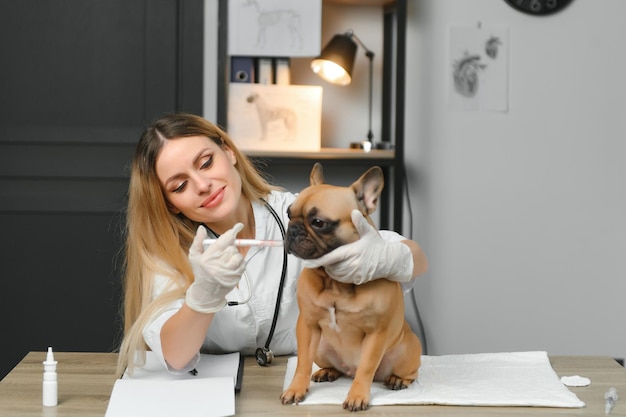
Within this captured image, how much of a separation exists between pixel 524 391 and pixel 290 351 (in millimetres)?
527

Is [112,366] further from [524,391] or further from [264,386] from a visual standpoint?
[524,391]

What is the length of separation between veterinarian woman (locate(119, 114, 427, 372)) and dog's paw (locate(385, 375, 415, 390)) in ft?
0.66

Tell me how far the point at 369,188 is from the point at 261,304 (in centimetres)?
60

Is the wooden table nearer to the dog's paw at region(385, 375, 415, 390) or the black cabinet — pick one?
the dog's paw at region(385, 375, 415, 390)

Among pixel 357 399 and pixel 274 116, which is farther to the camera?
pixel 274 116

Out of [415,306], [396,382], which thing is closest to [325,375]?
[396,382]

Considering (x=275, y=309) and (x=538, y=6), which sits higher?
(x=538, y=6)

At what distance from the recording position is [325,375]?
155 centimetres

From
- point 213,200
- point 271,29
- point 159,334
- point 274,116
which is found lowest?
point 159,334

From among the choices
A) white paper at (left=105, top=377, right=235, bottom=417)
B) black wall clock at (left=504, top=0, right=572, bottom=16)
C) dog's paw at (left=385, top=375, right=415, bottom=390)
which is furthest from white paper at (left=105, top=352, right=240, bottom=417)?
black wall clock at (left=504, top=0, right=572, bottom=16)

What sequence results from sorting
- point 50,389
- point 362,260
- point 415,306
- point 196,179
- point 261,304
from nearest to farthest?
point 362,260, point 50,389, point 196,179, point 261,304, point 415,306

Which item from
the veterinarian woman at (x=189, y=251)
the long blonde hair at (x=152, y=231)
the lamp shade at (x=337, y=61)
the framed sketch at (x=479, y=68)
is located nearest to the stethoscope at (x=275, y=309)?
the veterinarian woman at (x=189, y=251)

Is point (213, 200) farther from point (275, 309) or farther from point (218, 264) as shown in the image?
point (218, 264)

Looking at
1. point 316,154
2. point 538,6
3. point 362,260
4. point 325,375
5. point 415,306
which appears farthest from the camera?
point 415,306
